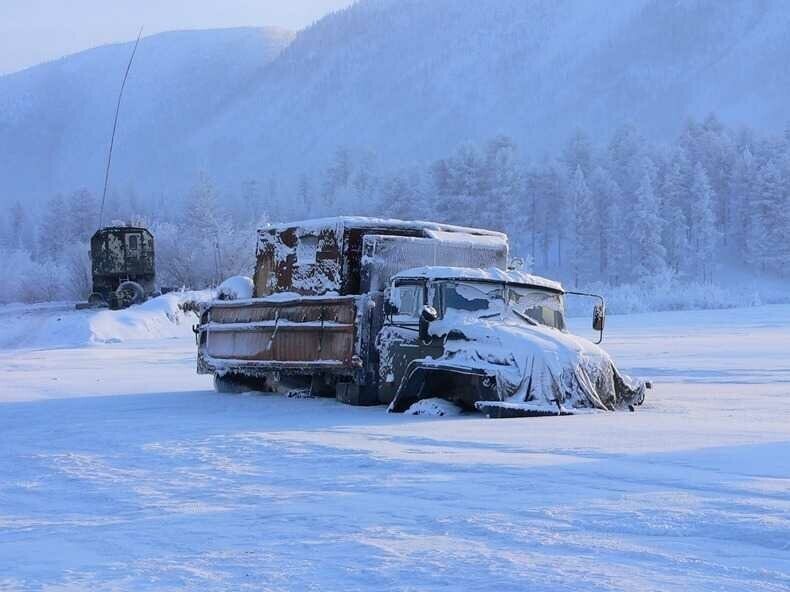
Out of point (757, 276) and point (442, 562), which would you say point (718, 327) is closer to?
point (442, 562)

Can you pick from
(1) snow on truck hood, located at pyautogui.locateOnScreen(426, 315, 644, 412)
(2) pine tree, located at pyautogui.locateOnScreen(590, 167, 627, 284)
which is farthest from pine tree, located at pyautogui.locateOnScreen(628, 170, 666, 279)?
(1) snow on truck hood, located at pyautogui.locateOnScreen(426, 315, 644, 412)

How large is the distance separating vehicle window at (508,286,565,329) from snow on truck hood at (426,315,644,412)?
0.63 m

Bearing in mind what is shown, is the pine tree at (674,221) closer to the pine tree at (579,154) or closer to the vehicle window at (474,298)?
the pine tree at (579,154)

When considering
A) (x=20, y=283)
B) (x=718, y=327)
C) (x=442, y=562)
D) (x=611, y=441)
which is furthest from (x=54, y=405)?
(x=20, y=283)

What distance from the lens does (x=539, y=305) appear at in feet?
41.9

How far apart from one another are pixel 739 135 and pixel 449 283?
98834mm

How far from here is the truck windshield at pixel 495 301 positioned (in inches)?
481

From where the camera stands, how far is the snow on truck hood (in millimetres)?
11070

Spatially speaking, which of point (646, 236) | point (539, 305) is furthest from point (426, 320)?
point (646, 236)

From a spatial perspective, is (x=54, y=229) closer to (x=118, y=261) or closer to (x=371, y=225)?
(x=118, y=261)

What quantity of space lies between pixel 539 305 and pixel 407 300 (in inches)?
64.4

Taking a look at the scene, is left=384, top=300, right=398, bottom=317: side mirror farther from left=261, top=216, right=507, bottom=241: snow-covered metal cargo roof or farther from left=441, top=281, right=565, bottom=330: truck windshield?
left=261, top=216, right=507, bottom=241: snow-covered metal cargo roof

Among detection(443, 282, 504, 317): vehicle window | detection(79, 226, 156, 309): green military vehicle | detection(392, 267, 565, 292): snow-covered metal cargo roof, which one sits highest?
detection(79, 226, 156, 309): green military vehicle

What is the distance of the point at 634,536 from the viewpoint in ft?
17.0
